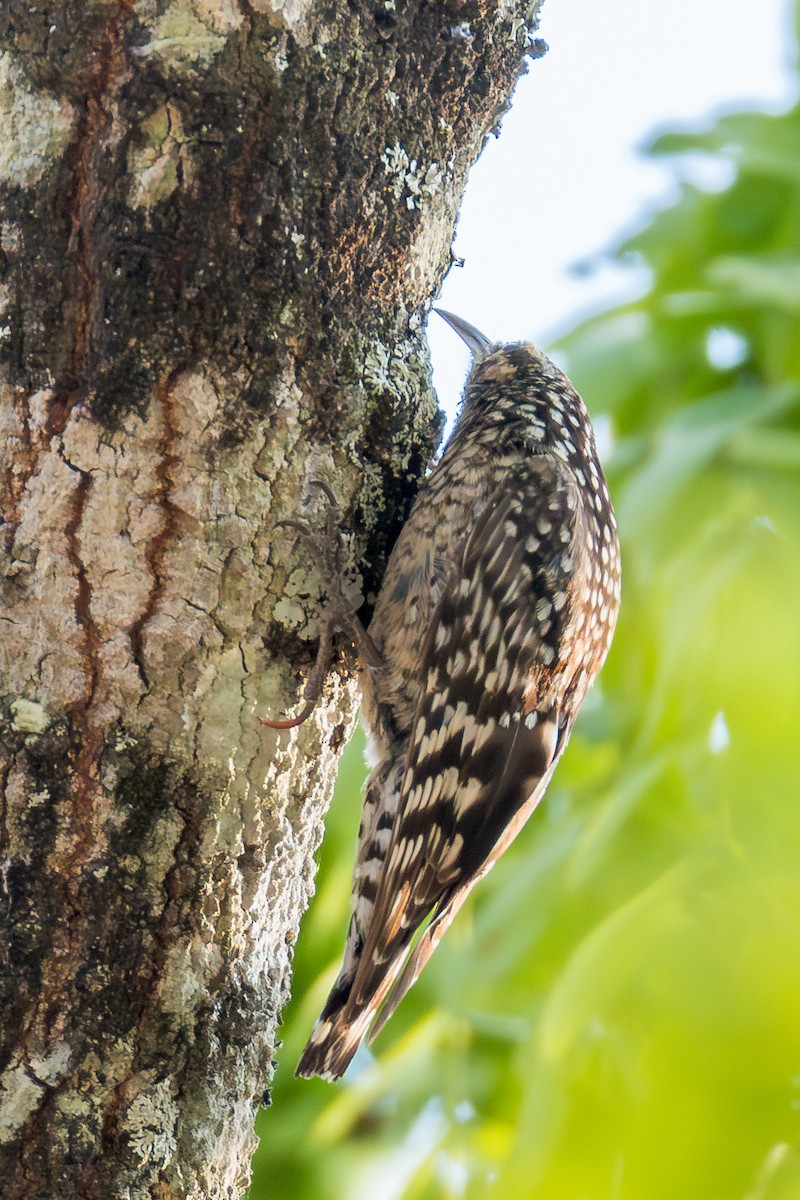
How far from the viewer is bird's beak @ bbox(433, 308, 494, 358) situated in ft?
10.6

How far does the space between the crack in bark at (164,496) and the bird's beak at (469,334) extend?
147 cm

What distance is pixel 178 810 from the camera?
6.12 ft

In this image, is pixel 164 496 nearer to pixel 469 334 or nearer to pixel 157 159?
pixel 157 159

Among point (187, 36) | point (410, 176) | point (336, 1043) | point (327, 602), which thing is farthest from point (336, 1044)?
point (187, 36)

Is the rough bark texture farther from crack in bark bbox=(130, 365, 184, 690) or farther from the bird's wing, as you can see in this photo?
the bird's wing

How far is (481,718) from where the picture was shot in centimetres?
242

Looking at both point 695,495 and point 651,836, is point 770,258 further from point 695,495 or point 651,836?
point 651,836

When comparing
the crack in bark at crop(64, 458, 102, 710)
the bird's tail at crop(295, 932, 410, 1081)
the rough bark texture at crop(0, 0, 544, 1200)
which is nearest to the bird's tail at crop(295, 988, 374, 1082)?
the bird's tail at crop(295, 932, 410, 1081)

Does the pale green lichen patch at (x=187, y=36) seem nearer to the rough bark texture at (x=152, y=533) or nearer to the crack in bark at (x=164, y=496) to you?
the rough bark texture at (x=152, y=533)

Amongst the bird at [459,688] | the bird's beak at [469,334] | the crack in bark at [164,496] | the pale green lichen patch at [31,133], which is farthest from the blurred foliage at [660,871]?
the pale green lichen patch at [31,133]

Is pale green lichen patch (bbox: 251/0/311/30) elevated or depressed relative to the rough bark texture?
elevated

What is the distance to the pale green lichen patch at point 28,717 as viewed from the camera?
5.90 ft

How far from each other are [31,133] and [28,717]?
889 millimetres

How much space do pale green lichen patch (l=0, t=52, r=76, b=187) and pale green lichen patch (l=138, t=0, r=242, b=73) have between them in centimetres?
16
